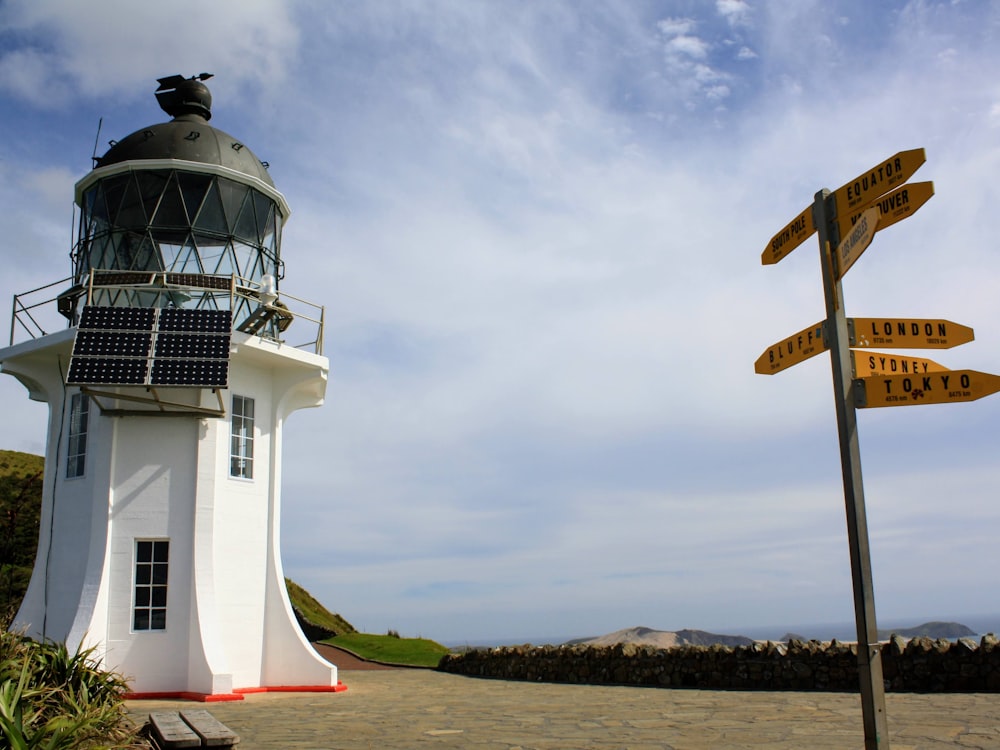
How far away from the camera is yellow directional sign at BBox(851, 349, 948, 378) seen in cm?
553

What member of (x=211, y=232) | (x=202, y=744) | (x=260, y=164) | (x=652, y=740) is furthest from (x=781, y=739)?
(x=260, y=164)

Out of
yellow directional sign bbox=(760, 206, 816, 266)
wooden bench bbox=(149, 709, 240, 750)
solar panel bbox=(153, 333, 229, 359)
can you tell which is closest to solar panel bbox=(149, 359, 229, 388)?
solar panel bbox=(153, 333, 229, 359)

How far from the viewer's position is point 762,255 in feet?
21.4

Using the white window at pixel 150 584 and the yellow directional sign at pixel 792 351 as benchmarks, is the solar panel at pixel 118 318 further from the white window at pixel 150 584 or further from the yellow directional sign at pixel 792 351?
the yellow directional sign at pixel 792 351

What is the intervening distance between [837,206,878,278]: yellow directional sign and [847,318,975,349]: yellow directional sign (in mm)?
370

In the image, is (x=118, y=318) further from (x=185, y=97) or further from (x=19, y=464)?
(x=19, y=464)

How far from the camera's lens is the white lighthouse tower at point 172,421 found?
1410cm

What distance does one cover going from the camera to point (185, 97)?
1772 cm

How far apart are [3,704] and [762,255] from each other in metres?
6.91

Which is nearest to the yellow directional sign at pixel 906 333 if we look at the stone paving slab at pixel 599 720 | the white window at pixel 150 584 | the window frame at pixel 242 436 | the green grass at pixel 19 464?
the stone paving slab at pixel 599 720

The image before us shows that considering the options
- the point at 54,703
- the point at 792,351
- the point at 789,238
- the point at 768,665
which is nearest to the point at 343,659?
the point at 768,665

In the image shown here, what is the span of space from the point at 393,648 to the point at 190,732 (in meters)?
17.4

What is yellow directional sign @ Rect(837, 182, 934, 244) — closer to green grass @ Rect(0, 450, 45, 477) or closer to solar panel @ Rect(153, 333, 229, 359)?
solar panel @ Rect(153, 333, 229, 359)

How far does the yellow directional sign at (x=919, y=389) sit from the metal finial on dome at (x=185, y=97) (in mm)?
16182
